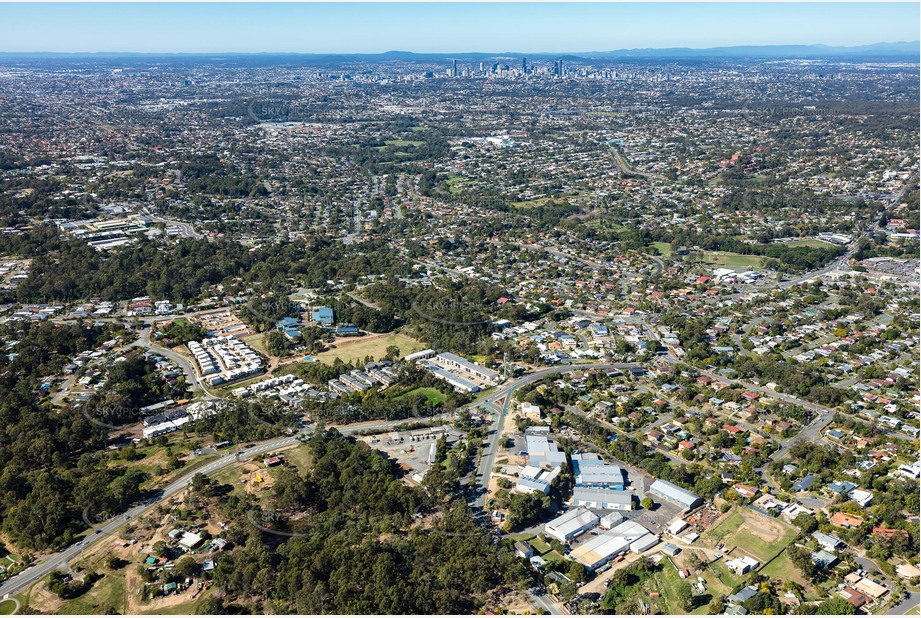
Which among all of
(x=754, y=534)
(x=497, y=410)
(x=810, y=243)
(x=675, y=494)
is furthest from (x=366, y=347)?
(x=810, y=243)

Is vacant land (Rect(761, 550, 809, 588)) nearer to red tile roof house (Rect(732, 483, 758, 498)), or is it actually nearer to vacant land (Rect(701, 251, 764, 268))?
red tile roof house (Rect(732, 483, 758, 498))

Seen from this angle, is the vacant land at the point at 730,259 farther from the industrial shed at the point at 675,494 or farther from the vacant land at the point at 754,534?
the vacant land at the point at 754,534

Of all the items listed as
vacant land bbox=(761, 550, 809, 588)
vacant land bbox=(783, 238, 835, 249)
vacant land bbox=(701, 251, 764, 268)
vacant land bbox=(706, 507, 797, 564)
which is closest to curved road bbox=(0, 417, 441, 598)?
vacant land bbox=(706, 507, 797, 564)

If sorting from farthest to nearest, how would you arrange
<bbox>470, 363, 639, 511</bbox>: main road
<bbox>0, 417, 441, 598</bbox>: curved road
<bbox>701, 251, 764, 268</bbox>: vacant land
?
1. <bbox>701, 251, 764, 268</bbox>: vacant land
2. <bbox>470, 363, 639, 511</bbox>: main road
3. <bbox>0, 417, 441, 598</bbox>: curved road

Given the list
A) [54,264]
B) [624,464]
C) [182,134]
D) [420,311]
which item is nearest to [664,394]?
[624,464]

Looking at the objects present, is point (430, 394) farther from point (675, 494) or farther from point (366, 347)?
point (675, 494)

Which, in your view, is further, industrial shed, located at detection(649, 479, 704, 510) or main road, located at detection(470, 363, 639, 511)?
main road, located at detection(470, 363, 639, 511)

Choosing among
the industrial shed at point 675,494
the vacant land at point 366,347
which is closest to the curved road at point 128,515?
the vacant land at point 366,347
